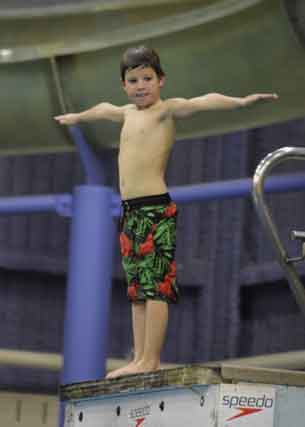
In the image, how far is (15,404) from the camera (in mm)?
11898

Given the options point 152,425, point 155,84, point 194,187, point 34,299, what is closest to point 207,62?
point 194,187

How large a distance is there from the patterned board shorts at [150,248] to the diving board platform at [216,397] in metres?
0.59

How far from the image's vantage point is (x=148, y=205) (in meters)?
4.66

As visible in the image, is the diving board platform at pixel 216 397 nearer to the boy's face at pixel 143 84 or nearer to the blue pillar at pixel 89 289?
the boy's face at pixel 143 84

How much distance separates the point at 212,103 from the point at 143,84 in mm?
294

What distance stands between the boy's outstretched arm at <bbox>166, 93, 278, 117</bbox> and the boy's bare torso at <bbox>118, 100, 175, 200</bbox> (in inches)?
2.1

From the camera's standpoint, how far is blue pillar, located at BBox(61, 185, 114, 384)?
8.34 meters

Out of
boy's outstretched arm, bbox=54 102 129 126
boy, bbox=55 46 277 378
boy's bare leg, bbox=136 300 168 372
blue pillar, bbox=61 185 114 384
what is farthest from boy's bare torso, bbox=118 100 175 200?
blue pillar, bbox=61 185 114 384

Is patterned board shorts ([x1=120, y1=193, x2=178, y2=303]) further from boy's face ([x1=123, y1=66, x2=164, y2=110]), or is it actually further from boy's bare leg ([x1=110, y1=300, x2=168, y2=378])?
boy's face ([x1=123, y1=66, x2=164, y2=110])

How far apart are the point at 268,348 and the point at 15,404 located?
8.35ft

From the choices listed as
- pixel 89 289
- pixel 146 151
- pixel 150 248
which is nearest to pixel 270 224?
pixel 150 248

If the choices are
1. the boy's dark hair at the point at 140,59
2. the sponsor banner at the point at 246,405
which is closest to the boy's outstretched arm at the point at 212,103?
the boy's dark hair at the point at 140,59

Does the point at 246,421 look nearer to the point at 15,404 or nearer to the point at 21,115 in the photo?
the point at 21,115

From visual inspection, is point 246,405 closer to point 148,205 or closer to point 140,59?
point 148,205
